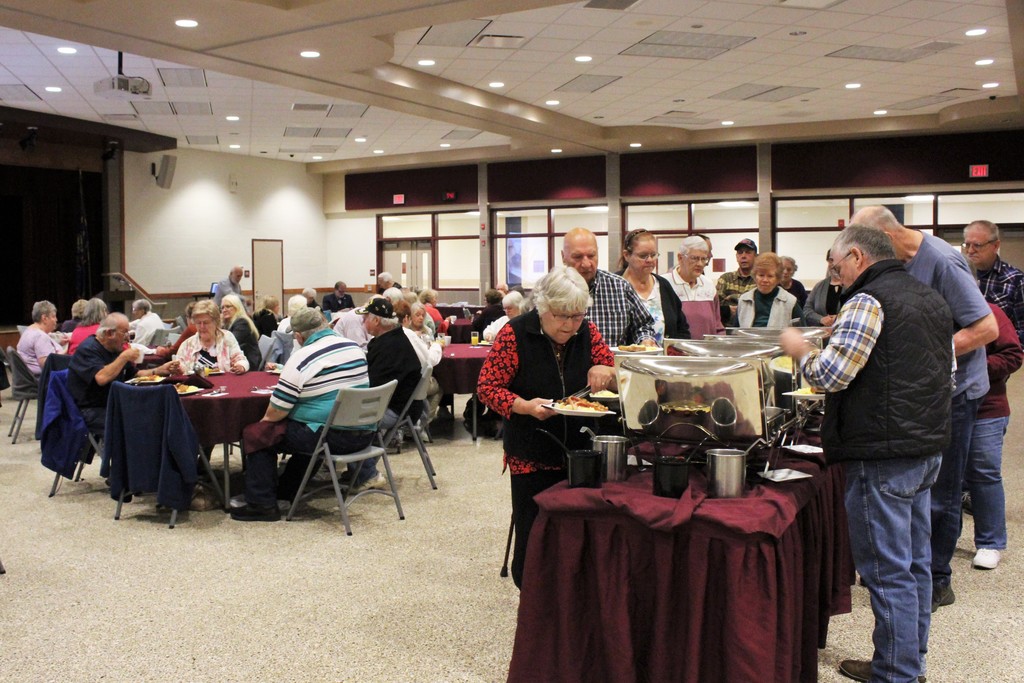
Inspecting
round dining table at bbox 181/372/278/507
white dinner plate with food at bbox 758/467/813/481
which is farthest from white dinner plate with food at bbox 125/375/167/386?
white dinner plate with food at bbox 758/467/813/481

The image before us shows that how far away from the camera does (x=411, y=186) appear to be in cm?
1894

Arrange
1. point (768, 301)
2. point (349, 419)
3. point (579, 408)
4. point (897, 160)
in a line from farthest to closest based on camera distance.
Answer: point (897, 160)
point (768, 301)
point (349, 419)
point (579, 408)

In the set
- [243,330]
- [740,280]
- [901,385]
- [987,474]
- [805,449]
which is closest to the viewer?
[901,385]

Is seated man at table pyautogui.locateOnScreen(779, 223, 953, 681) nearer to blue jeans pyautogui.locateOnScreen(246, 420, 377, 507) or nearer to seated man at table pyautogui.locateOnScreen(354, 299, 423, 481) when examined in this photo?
blue jeans pyautogui.locateOnScreen(246, 420, 377, 507)

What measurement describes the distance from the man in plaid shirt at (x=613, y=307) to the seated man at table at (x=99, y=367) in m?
3.05

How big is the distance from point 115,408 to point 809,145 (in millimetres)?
13111

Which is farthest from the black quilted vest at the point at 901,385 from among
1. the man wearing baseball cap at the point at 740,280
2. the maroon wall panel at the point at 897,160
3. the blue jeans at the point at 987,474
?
the maroon wall panel at the point at 897,160

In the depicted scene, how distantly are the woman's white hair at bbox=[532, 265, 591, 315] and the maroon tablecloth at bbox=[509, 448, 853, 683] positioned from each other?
0.68 meters

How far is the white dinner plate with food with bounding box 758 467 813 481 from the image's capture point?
2.74 metres

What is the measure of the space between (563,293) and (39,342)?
22.4ft

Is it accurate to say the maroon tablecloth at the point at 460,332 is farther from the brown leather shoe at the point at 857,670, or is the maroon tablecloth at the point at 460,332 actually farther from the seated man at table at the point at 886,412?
the seated man at table at the point at 886,412

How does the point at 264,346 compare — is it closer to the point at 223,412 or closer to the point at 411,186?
the point at 223,412

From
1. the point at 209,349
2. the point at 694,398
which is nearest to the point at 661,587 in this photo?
the point at 694,398

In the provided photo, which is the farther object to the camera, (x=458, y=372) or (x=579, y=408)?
(x=458, y=372)
